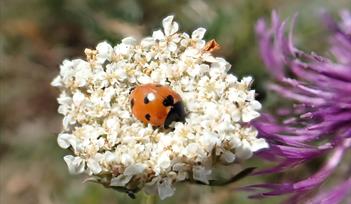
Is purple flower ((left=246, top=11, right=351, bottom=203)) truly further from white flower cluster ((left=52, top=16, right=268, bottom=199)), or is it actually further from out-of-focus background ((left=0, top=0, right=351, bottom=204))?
out-of-focus background ((left=0, top=0, right=351, bottom=204))

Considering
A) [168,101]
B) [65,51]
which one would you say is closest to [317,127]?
[168,101]

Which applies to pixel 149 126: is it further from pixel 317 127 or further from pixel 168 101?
pixel 317 127

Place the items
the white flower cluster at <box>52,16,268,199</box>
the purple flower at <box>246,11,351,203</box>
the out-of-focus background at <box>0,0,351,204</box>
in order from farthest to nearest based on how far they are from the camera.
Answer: the out-of-focus background at <box>0,0,351,204</box>, the purple flower at <box>246,11,351,203</box>, the white flower cluster at <box>52,16,268,199</box>

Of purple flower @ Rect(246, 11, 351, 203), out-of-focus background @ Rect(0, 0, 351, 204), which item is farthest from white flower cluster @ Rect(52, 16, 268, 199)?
out-of-focus background @ Rect(0, 0, 351, 204)

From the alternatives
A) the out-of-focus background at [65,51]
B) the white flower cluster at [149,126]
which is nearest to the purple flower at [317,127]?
the white flower cluster at [149,126]

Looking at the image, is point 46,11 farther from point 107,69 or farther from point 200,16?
point 107,69
